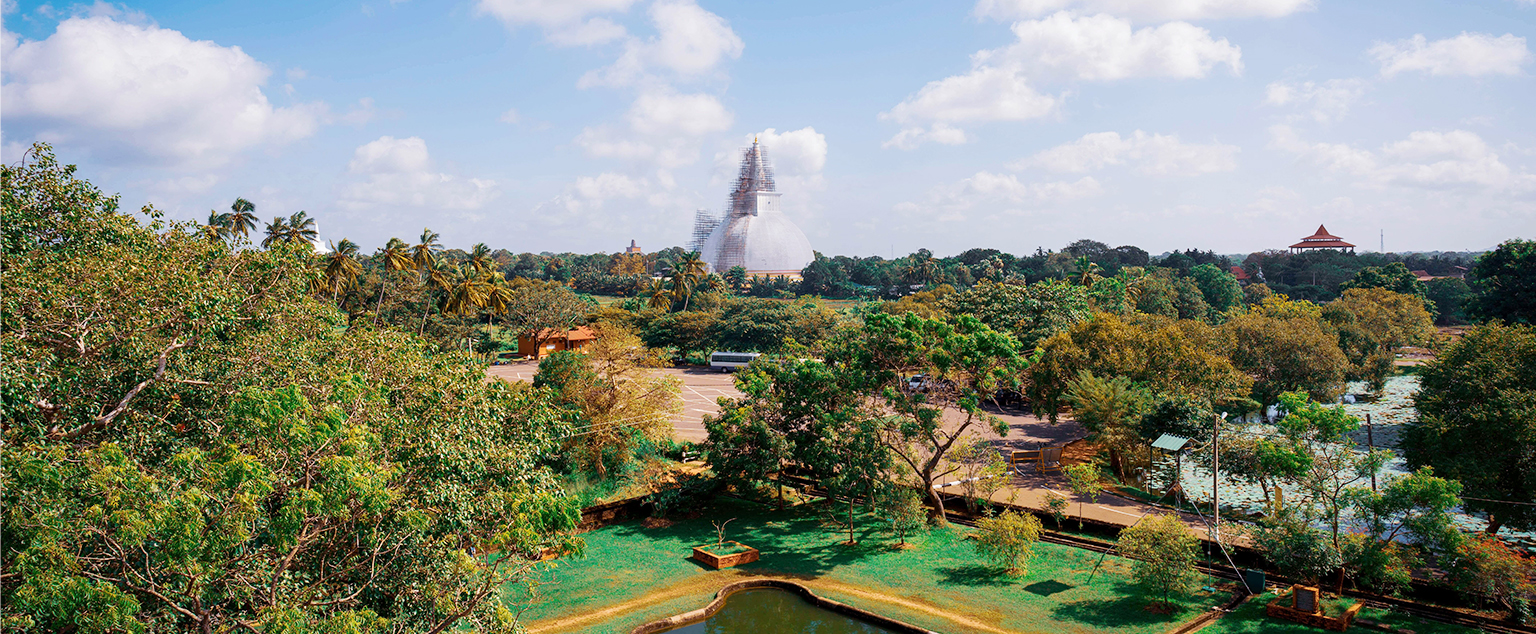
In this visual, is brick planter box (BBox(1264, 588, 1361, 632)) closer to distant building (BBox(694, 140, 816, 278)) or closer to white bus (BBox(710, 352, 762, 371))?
white bus (BBox(710, 352, 762, 371))

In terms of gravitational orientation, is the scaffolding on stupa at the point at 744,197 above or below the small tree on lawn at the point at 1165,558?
above

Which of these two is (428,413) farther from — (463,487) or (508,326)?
(508,326)

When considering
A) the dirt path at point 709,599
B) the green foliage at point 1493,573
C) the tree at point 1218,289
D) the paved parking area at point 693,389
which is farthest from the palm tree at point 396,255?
the tree at point 1218,289

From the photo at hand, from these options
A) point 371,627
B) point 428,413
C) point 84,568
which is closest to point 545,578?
point 428,413

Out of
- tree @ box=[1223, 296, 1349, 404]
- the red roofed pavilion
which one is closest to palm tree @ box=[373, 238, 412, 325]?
tree @ box=[1223, 296, 1349, 404]

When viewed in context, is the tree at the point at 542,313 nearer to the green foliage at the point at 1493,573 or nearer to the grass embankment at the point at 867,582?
the grass embankment at the point at 867,582

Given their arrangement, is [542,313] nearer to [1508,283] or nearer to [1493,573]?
[1493,573]

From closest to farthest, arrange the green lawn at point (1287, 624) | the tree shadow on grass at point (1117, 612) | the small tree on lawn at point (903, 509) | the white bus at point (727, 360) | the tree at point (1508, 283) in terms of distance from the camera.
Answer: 1. the green lawn at point (1287, 624)
2. the tree shadow on grass at point (1117, 612)
3. the small tree on lawn at point (903, 509)
4. the tree at point (1508, 283)
5. the white bus at point (727, 360)
